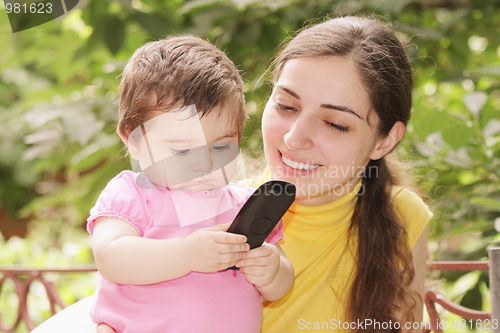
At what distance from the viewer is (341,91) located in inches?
36.5

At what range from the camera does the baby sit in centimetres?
65

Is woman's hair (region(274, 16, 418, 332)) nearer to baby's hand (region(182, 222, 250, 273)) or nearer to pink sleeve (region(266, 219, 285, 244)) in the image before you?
pink sleeve (region(266, 219, 285, 244))

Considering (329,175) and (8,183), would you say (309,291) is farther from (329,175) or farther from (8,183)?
(8,183)

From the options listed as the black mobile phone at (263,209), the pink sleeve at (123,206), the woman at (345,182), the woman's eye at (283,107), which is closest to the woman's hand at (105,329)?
the pink sleeve at (123,206)

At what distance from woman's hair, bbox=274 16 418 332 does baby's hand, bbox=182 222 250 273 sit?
1.63 ft

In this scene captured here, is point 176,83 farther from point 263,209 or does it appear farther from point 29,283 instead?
point 29,283

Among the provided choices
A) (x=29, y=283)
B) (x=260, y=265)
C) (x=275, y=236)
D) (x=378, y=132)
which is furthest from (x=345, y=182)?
(x=29, y=283)

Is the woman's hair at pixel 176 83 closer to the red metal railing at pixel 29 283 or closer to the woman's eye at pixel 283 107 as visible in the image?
the woman's eye at pixel 283 107

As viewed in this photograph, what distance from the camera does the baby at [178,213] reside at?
651 mm

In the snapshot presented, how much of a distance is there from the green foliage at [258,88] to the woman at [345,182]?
226 millimetres

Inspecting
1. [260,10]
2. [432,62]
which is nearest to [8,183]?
[260,10]

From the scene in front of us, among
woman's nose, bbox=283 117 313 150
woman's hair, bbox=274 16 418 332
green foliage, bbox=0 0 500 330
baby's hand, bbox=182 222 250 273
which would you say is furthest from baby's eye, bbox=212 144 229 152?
green foliage, bbox=0 0 500 330

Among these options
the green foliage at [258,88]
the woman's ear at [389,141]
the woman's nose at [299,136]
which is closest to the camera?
the woman's nose at [299,136]

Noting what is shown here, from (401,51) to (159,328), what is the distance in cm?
80
